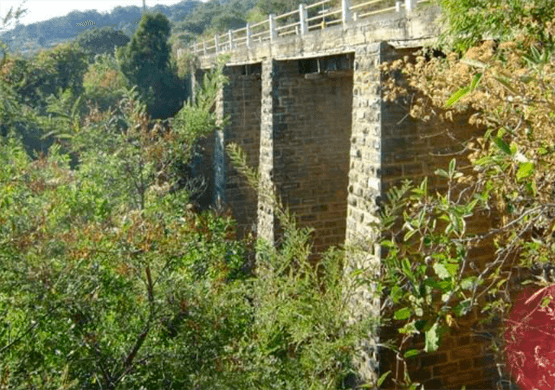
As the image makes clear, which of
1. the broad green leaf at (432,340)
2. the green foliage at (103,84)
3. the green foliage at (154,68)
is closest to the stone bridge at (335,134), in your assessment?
the broad green leaf at (432,340)

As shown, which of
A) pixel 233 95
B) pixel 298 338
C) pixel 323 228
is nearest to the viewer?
pixel 298 338

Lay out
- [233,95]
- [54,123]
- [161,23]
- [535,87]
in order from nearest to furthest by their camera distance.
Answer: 1. [535,87]
2. [54,123]
3. [233,95]
4. [161,23]

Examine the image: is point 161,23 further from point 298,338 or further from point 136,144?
point 298,338

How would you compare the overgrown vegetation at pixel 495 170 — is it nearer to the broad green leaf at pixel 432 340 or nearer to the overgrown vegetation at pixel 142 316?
the broad green leaf at pixel 432 340

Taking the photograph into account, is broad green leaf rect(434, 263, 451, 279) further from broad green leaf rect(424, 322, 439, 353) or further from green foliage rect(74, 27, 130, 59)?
green foliage rect(74, 27, 130, 59)

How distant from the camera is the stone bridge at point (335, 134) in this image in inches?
298

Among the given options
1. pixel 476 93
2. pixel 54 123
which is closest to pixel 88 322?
pixel 476 93

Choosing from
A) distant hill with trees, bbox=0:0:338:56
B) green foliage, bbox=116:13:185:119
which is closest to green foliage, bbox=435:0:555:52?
green foliage, bbox=116:13:185:119

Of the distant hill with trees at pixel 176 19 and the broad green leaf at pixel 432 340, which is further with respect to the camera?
the distant hill with trees at pixel 176 19

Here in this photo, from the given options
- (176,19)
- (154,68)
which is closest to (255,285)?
(154,68)

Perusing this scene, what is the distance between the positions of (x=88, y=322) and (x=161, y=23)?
89.2 ft

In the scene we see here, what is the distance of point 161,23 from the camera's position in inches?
1234

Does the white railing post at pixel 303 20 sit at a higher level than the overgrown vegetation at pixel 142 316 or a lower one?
higher

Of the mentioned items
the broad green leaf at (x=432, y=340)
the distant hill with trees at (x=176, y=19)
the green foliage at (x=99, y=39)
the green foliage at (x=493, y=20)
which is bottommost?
the broad green leaf at (x=432, y=340)
